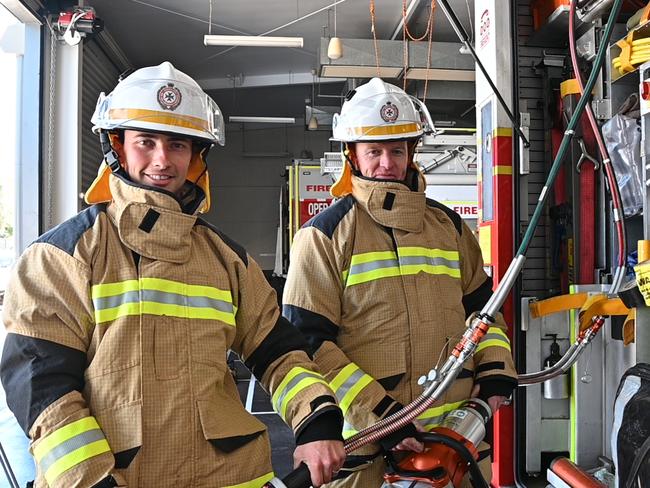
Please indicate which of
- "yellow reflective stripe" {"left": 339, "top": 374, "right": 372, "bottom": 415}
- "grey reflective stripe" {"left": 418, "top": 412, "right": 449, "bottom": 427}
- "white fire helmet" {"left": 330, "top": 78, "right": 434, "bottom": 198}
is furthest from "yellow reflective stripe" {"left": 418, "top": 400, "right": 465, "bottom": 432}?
"white fire helmet" {"left": 330, "top": 78, "right": 434, "bottom": 198}

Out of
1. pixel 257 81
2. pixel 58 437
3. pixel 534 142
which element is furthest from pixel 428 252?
pixel 257 81

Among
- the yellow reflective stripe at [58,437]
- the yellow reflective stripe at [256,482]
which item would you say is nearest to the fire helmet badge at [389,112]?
the yellow reflective stripe at [256,482]

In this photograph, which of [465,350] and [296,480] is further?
[465,350]

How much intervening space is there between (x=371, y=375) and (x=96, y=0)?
27.6ft

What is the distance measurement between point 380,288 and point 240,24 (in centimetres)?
858

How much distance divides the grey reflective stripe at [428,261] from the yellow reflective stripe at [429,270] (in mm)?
11

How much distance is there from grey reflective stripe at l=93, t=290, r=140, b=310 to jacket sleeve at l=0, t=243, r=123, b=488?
0.02m

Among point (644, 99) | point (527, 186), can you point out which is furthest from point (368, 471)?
point (527, 186)

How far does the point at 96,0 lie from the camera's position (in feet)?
28.7

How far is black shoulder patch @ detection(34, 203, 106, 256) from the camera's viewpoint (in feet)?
4.95

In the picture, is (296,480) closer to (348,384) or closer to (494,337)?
(348,384)

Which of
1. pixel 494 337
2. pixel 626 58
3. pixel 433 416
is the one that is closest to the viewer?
pixel 433 416

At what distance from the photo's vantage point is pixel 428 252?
2250mm

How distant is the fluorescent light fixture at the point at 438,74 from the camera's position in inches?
321
